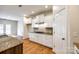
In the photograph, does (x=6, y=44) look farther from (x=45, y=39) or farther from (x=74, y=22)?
(x=45, y=39)

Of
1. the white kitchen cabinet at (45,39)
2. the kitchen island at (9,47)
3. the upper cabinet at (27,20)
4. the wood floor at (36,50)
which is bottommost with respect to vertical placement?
the wood floor at (36,50)

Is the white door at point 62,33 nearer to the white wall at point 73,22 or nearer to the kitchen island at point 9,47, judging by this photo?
the white wall at point 73,22

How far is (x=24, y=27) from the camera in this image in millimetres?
8875

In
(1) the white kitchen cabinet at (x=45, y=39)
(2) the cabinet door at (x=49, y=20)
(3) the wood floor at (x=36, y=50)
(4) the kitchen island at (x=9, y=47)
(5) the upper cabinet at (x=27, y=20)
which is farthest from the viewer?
(5) the upper cabinet at (x=27, y=20)

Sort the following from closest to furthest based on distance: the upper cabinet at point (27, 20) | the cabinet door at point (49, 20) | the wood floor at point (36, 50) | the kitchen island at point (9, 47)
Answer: the kitchen island at point (9, 47) → the wood floor at point (36, 50) → the cabinet door at point (49, 20) → the upper cabinet at point (27, 20)

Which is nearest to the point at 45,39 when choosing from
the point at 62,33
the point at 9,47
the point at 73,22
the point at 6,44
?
the point at 62,33

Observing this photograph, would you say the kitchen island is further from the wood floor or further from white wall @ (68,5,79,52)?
the wood floor

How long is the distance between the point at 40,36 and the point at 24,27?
3.09 metres

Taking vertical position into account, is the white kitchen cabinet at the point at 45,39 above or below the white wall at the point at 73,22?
below

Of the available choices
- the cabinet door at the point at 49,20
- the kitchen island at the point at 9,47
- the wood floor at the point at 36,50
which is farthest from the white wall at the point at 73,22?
the cabinet door at the point at 49,20

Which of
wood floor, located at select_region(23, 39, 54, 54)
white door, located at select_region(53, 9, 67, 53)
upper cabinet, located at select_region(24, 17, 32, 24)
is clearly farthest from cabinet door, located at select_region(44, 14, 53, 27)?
upper cabinet, located at select_region(24, 17, 32, 24)

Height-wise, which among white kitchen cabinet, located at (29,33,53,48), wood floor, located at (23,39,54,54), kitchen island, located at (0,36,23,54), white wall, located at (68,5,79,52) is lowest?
wood floor, located at (23,39,54,54)
